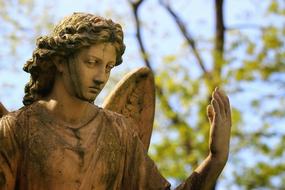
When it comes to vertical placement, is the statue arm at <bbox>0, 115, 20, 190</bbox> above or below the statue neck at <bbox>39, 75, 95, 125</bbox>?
below

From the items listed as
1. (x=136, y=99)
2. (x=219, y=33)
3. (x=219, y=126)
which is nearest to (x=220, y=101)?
(x=219, y=126)

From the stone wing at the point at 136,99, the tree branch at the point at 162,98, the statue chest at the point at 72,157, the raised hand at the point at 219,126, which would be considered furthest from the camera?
the tree branch at the point at 162,98

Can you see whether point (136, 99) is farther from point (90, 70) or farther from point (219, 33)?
point (219, 33)

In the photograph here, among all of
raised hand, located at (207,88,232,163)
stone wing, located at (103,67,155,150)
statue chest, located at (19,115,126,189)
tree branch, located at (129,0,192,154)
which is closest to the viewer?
statue chest, located at (19,115,126,189)

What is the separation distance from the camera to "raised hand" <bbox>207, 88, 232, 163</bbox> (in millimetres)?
8820

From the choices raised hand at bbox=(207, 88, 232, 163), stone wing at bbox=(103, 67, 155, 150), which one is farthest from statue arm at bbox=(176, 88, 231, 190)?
stone wing at bbox=(103, 67, 155, 150)

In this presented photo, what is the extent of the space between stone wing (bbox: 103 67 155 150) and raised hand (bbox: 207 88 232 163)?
4.15 feet

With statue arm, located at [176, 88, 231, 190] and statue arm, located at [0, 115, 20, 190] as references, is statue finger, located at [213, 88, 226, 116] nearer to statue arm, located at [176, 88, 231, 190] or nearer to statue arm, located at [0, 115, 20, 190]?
statue arm, located at [176, 88, 231, 190]

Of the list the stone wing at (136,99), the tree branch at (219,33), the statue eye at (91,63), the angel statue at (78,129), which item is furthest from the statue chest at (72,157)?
the tree branch at (219,33)

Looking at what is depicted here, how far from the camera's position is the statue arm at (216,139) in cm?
883

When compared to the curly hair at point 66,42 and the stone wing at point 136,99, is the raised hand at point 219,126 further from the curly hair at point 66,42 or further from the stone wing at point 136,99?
the stone wing at point 136,99

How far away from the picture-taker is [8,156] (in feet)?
28.5

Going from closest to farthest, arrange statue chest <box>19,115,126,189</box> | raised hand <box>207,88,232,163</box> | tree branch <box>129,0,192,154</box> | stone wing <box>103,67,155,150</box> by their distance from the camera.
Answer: statue chest <box>19,115,126,189</box>, raised hand <box>207,88,232,163</box>, stone wing <box>103,67,155,150</box>, tree branch <box>129,0,192,154</box>

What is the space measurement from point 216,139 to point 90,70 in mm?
950
